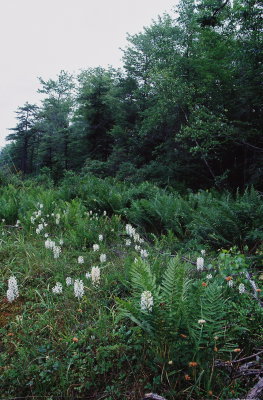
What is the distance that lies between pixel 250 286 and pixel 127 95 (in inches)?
752

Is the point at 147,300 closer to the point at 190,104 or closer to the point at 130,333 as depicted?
the point at 130,333

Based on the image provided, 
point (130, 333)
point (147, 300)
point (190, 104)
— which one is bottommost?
point (130, 333)

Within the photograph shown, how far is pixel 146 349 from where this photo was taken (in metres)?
2.01

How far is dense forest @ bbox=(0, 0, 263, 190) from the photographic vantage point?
10.3 metres

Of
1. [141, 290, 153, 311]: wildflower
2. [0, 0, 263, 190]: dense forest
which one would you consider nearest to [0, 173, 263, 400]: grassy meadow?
[141, 290, 153, 311]: wildflower

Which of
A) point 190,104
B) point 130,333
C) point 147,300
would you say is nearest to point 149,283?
point 147,300

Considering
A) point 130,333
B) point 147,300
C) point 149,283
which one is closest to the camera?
point 147,300

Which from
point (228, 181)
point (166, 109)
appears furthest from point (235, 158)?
point (166, 109)

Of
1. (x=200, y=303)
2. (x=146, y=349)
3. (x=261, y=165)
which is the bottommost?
(x=146, y=349)

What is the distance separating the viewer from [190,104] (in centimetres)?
1189

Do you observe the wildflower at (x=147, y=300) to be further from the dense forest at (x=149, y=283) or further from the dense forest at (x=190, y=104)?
the dense forest at (x=190, y=104)

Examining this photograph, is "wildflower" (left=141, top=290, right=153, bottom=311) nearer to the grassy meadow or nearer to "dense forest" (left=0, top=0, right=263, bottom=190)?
the grassy meadow

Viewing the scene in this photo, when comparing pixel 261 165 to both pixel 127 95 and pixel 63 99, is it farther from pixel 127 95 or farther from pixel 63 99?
pixel 63 99

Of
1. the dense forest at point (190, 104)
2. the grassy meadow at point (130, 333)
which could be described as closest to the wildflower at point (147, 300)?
the grassy meadow at point (130, 333)
